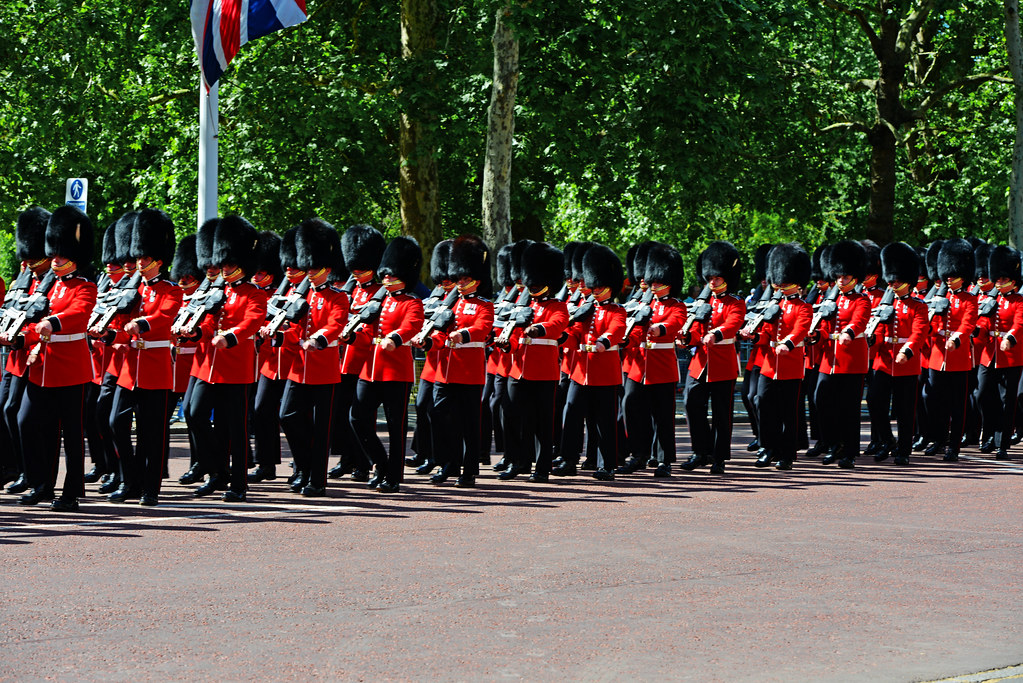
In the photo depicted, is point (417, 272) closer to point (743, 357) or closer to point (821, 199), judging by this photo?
point (743, 357)

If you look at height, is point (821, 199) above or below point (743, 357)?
above

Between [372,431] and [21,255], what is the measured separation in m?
2.45

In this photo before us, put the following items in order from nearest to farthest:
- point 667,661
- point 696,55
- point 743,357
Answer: point 667,661, point 696,55, point 743,357

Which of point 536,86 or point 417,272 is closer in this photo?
point 417,272

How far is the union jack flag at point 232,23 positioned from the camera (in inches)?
625

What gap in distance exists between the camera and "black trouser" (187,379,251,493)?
32.9 ft

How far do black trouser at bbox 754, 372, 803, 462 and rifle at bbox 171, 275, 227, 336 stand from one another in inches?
185

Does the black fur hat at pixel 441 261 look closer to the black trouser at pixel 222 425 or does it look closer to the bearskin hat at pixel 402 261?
the bearskin hat at pixel 402 261

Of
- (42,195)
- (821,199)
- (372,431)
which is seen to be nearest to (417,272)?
(372,431)

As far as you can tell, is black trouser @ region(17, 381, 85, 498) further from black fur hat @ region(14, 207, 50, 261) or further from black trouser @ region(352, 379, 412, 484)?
black trouser @ region(352, 379, 412, 484)

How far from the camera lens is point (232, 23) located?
15.9 metres

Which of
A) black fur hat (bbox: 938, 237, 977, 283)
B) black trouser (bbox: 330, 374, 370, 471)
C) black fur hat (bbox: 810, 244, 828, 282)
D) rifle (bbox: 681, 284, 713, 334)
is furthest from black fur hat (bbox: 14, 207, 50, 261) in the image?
black fur hat (bbox: 938, 237, 977, 283)

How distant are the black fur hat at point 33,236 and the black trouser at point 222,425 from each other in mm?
1259

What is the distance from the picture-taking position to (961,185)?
3250 centimetres
